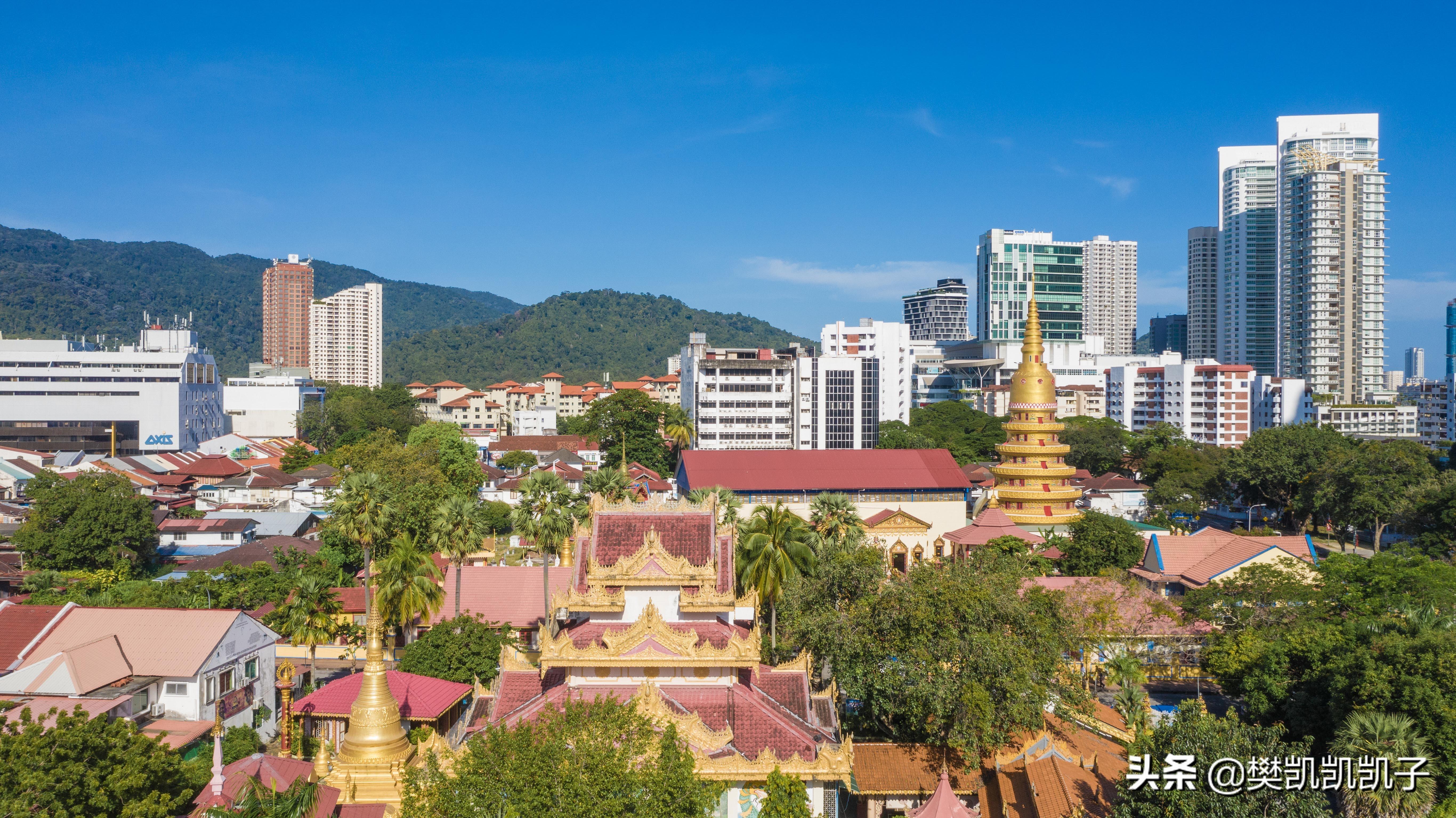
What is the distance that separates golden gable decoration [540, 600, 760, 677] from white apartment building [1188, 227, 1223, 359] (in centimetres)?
18747

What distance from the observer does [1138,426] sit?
13950 centimetres

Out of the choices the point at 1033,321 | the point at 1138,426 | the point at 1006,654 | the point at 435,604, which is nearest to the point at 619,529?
the point at 1006,654

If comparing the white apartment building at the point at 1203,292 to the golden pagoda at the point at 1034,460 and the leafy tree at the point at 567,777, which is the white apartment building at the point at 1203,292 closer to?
the golden pagoda at the point at 1034,460

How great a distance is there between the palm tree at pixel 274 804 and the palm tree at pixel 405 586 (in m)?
17.1

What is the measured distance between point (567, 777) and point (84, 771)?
988 cm

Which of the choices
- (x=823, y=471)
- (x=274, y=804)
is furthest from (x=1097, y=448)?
(x=274, y=804)

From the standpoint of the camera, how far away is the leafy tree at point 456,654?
3225 cm

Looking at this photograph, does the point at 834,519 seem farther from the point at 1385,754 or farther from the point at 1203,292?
the point at 1203,292

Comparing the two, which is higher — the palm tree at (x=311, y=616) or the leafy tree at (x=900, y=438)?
the leafy tree at (x=900, y=438)

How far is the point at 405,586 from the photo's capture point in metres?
36.2

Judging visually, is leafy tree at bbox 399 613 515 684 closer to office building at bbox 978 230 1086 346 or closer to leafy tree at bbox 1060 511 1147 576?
leafy tree at bbox 1060 511 1147 576

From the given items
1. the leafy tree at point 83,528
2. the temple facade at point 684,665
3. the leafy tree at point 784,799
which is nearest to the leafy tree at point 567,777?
the temple facade at point 684,665

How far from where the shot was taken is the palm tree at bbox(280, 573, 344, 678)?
119 ft

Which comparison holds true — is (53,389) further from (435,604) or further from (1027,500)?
(1027,500)
